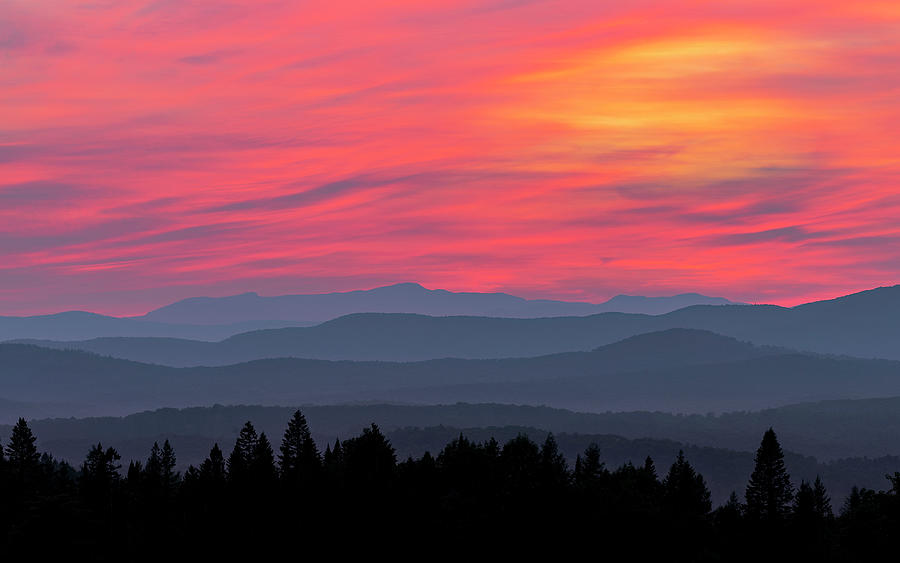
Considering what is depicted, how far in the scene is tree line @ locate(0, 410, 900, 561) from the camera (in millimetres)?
103875

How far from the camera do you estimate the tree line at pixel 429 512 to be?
103875mm

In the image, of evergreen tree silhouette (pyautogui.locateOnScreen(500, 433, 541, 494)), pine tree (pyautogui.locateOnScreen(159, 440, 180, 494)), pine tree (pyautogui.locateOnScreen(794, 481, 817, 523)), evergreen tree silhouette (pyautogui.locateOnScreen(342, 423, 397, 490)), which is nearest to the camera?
pine tree (pyautogui.locateOnScreen(794, 481, 817, 523))

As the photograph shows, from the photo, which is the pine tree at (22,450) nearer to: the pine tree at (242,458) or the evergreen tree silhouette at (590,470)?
the pine tree at (242,458)

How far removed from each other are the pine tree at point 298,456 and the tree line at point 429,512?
1.20 feet

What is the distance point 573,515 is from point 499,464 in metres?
11.2

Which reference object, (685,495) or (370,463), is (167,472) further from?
(685,495)

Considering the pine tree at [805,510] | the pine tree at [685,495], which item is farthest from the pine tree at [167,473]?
the pine tree at [805,510]

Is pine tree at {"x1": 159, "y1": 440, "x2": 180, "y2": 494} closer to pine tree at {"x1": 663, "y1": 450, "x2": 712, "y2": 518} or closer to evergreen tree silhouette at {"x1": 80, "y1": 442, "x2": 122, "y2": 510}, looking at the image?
evergreen tree silhouette at {"x1": 80, "y1": 442, "x2": 122, "y2": 510}

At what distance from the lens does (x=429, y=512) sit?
10719 centimetres

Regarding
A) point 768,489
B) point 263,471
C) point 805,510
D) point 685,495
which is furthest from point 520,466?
point 805,510

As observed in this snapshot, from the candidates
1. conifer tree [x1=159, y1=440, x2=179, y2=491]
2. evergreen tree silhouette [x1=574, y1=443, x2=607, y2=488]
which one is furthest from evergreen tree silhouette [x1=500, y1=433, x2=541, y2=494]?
conifer tree [x1=159, y1=440, x2=179, y2=491]

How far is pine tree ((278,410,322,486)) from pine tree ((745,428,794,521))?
153 ft

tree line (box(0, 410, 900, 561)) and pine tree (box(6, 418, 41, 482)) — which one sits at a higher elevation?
pine tree (box(6, 418, 41, 482))

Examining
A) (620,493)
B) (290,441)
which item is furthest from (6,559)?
(620,493)
